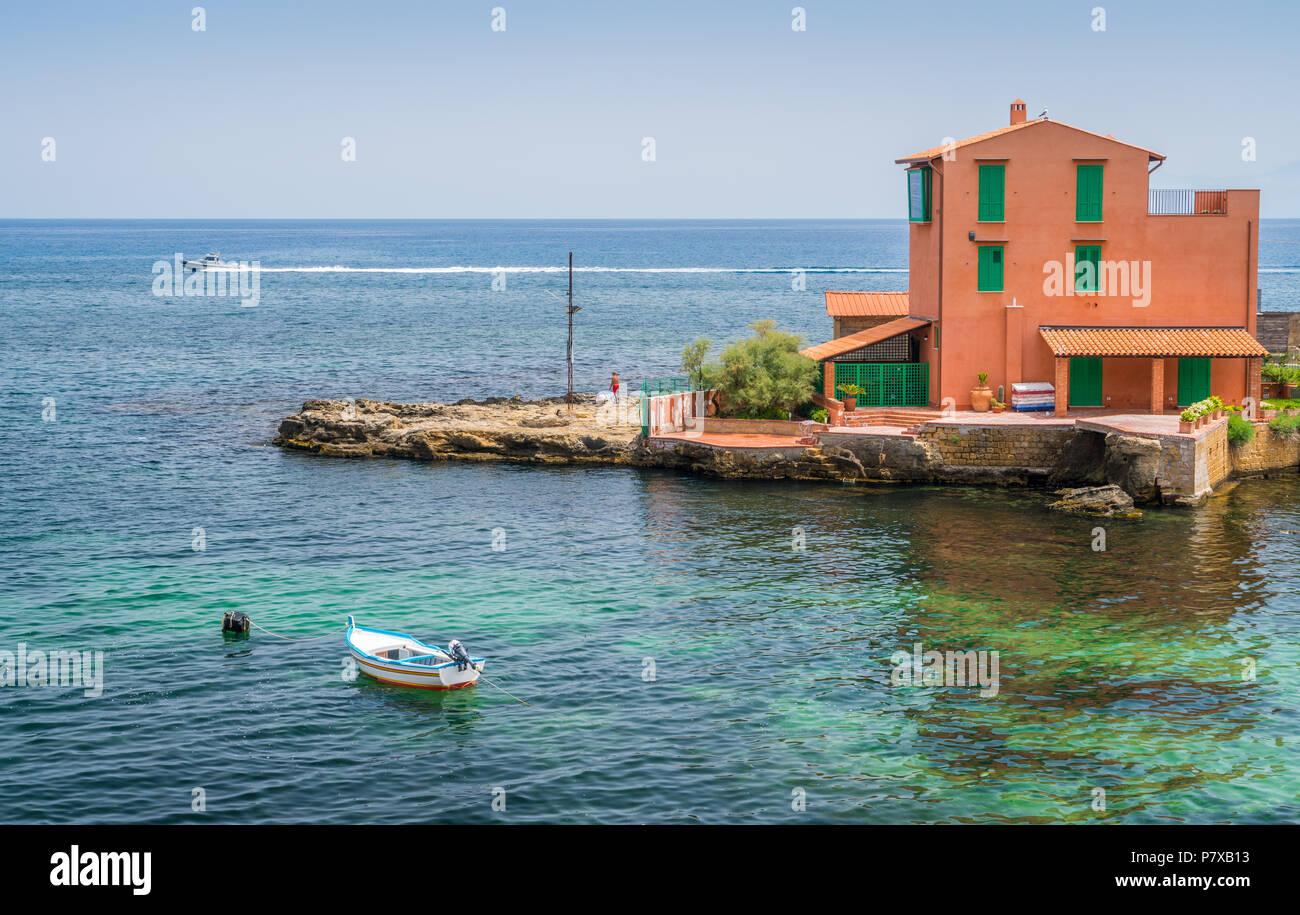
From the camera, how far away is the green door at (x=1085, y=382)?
45.3 m

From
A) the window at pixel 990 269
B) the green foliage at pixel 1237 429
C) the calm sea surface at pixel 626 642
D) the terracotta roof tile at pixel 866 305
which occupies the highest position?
the window at pixel 990 269

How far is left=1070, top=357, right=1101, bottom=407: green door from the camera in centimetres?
4528

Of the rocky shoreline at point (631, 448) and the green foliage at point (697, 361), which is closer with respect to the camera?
the rocky shoreline at point (631, 448)

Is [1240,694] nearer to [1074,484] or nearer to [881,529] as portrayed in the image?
[881,529]

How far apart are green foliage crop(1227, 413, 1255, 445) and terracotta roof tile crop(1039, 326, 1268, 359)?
2256mm

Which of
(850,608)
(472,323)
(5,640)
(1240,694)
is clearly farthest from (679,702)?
(472,323)

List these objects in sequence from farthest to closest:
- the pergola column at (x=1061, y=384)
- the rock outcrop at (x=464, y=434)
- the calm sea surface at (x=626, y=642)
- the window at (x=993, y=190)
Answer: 1. the rock outcrop at (x=464, y=434)
2. the window at (x=993, y=190)
3. the pergola column at (x=1061, y=384)
4. the calm sea surface at (x=626, y=642)

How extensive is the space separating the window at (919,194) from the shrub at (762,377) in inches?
278

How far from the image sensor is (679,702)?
2405 centimetres

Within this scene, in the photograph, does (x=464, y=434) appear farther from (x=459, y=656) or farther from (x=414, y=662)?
(x=459, y=656)

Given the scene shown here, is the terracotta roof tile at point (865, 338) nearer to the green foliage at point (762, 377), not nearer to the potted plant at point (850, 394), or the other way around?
the green foliage at point (762, 377)

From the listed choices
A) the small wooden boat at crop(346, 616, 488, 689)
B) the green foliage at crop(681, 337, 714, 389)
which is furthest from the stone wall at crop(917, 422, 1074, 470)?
the small wooden boat at crop(346, 616, 488, 689)

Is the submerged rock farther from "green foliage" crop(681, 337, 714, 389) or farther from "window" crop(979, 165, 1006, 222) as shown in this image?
"green foliage" crop(681, 337, 714, 389)

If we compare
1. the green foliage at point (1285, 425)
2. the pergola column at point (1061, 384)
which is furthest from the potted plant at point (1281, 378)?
the pergola column at point (1061, 384)
